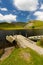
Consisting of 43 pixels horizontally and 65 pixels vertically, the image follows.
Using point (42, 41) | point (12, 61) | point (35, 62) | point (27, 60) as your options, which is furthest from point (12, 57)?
point (42, 41)

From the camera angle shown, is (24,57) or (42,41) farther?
(42,41)

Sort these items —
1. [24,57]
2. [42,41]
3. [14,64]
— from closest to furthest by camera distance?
[14,64]
[24,57]
[42,41]

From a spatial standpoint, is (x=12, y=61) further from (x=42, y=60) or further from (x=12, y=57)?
(x=42, y=60)

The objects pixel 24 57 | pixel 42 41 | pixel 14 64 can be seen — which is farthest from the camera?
pixel 42 41

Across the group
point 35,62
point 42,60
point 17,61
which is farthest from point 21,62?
point 42,60

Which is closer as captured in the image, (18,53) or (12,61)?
(12,61)

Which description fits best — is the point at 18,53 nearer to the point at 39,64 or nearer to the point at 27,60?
the point at 27,60

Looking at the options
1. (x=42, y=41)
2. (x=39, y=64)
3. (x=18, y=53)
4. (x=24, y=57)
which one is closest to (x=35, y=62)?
(x=39, y=64)

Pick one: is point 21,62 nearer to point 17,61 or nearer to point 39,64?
point 17,61
